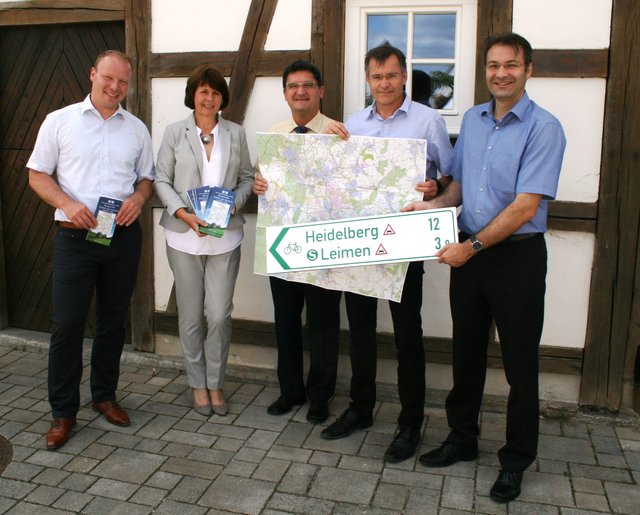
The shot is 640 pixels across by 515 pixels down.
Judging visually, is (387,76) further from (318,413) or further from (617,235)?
(318,413)

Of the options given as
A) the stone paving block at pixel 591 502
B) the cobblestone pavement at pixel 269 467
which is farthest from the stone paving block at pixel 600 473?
the stone paving block at pixel 591 502

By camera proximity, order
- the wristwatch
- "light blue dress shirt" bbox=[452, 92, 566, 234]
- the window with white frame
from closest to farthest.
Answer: "light blue dress shirt" bbox=[452, 92, 566, 234] → the wristwatch → the window with white frame

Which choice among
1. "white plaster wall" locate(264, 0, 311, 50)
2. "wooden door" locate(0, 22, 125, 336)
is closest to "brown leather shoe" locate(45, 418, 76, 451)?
"wooden door" locate(0, 22, 125, 336)

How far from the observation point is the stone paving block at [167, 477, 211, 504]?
330 cm

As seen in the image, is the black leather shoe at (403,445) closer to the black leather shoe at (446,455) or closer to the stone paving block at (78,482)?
the black leather shoe at (446,455)

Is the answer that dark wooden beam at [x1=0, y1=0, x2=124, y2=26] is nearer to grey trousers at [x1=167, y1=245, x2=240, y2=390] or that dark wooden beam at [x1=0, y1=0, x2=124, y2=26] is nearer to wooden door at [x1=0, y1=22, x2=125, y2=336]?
wooden door at [x1=0, y1=22, x2=125, y2=336]

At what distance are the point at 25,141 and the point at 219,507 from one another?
3.54 m

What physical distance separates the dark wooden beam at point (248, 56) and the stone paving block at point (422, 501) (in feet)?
8.56

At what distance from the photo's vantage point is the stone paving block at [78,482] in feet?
11.1

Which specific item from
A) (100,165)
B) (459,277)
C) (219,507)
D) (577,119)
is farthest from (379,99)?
(219,507)

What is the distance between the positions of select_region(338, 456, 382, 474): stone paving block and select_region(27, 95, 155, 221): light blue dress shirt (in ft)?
6.37

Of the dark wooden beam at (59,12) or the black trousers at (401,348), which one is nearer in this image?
the black trousers at (401,348)

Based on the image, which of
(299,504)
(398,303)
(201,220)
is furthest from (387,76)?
(299,504)

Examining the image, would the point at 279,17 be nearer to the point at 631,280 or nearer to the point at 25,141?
the point at 25,141
